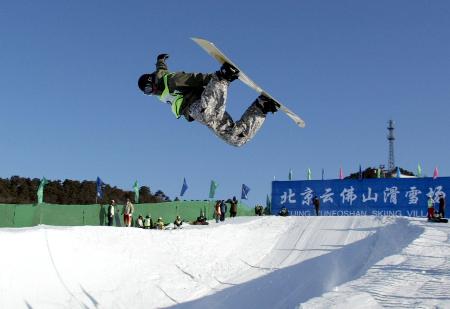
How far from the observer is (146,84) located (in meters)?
7.79

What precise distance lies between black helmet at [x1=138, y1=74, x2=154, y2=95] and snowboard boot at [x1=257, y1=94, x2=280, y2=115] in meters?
1.61

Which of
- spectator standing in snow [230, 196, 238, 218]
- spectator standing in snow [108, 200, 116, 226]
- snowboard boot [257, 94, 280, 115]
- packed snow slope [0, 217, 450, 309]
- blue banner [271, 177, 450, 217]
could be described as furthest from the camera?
blue banner [271, 177, 450, 217]

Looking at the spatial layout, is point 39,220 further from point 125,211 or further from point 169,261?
point 169,261

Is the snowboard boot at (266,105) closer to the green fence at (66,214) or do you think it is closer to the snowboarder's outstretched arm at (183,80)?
the snowboarder's outstretched arm at (183,80)

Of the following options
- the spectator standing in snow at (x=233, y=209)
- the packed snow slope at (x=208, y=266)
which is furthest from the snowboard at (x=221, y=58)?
the spectator standing in snow at (x=233, y=209)

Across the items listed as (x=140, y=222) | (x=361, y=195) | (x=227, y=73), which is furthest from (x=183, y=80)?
(x=361, y=195)

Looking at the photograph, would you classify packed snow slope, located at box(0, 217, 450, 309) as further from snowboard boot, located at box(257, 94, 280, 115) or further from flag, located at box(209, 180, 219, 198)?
flag, located at box(209, 180, 219, 198)

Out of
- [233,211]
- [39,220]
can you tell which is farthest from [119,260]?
[233,211]

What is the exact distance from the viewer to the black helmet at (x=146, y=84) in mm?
7789

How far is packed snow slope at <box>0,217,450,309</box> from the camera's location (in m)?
10.7

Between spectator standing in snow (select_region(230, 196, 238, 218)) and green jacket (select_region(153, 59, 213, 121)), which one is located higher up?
green jacket (select_region(153, 59, 213, 121))

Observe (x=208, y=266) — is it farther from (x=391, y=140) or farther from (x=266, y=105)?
(x=391, y=140)

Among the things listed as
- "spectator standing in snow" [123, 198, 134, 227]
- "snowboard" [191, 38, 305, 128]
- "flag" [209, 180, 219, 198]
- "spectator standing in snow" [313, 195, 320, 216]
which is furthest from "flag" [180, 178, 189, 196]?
"snowboard" [191, 38, 305, 128]

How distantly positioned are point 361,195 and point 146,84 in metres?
28.4
